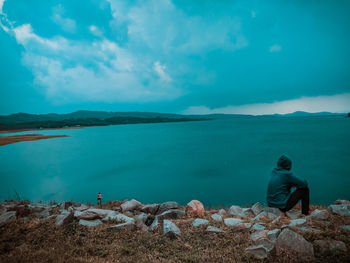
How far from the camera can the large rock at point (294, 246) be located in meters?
3.54

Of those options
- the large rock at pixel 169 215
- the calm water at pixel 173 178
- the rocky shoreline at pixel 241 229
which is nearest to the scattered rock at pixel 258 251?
the rocky shoreline at pixel 241 229

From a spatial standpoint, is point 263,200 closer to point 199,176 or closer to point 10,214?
point 199,176

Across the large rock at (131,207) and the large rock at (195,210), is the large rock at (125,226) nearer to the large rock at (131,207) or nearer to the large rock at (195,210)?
the large rock at (195,210)

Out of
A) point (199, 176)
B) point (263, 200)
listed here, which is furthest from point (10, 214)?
point (199, 176)

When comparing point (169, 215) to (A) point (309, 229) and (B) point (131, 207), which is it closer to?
(B) point (131, 207)

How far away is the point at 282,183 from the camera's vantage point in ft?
18.9

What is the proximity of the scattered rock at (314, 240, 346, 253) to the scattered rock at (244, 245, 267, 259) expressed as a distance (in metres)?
1.03

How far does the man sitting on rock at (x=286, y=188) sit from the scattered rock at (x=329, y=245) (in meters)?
2.05

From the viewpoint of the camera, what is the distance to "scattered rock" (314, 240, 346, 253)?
3.58m

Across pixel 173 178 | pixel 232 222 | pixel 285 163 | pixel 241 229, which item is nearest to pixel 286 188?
pixel 285 163

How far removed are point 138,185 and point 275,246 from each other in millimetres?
12113

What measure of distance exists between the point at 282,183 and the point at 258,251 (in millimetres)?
2687

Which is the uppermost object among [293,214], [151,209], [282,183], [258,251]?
[282,183]

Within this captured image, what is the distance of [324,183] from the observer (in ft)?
43.1
